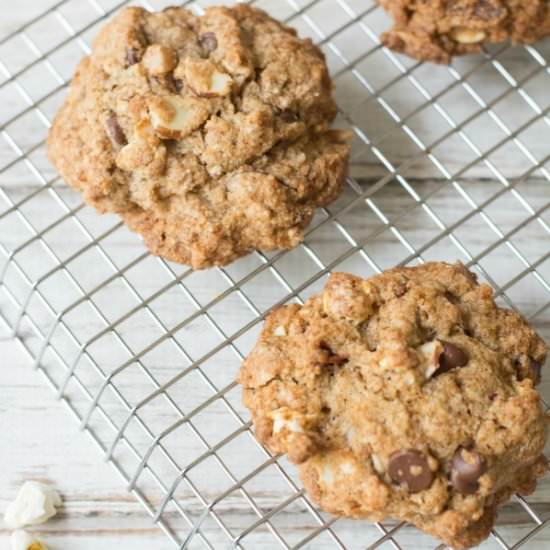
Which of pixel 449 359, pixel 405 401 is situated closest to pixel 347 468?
pixel 405 401

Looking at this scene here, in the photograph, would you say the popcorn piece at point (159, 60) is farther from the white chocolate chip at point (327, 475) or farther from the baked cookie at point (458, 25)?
the white chocolate chip at point (327, 475)

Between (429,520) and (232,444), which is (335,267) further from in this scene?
(429,520)

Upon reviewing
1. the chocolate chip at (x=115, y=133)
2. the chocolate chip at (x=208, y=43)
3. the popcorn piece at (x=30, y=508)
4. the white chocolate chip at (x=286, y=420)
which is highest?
the chocolate chip at (x=208, y=43)

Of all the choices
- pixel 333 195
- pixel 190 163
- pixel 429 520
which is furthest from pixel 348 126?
pixel 429 520

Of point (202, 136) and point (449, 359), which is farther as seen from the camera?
point (202, 136)

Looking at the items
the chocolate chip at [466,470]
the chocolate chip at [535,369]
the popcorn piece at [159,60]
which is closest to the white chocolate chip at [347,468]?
the chocolate chip at [466,470]

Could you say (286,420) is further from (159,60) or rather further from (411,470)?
(159,60)

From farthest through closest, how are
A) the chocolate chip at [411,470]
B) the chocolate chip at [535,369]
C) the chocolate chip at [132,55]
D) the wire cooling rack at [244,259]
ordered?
the wire cooling rack at [244,259], the chocolate chip at [132,55], the chocolate chip at [535,369], the chocolate chip at [411,470]
